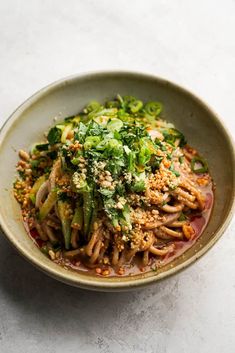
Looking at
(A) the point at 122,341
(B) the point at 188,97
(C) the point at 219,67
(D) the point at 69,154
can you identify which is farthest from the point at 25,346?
(C) the point at 219,67

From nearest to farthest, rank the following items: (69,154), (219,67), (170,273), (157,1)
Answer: (170,273) < (69,154) < (219,67) < (157,1)

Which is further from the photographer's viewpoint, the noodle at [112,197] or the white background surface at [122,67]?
the white background surface at [122,67]

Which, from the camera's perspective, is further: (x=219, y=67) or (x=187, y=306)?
(x=219, y=67)

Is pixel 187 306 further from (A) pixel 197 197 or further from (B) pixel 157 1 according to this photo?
(B) pixel 157 1

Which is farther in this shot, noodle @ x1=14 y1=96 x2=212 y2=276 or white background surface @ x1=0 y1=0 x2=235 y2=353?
white background surface @ x1=0 y1=0 x2=235 y2=353

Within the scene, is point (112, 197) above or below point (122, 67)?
below

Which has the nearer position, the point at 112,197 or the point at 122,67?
the point at 112,197

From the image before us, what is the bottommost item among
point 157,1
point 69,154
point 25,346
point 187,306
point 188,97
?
point 25,346

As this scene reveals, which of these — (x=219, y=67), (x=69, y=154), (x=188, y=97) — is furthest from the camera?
(x=219, y=67)
